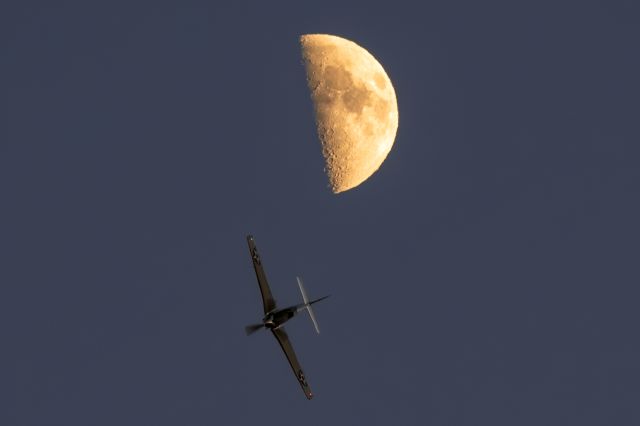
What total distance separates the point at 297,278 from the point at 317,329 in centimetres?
845

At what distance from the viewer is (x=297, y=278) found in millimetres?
199875

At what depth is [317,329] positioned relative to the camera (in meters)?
197
